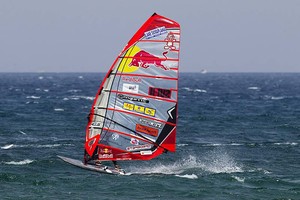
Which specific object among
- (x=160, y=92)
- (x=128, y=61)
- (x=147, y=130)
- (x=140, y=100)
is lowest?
(x=147, y=130)

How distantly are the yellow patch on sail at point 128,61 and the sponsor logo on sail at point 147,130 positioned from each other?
2857 mm

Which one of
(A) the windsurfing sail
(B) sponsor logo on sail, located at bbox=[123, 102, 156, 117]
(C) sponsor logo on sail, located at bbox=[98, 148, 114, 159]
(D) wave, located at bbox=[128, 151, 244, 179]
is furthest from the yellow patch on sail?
(D) wave, located at bbox=[128, 151, 244, 179]

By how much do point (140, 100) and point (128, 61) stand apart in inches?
78.1

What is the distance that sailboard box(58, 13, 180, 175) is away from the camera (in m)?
29.0

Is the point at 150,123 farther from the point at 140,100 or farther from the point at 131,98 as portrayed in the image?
the point at 131,98

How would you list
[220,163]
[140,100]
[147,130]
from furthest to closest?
[220,163], [147,130], [140,100]

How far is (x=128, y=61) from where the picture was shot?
29609 mm

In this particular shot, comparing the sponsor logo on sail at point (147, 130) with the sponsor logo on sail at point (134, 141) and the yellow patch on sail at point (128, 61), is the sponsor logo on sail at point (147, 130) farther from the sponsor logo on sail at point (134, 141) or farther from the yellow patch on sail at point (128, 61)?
the yellow patch on sail at point (128, 61)

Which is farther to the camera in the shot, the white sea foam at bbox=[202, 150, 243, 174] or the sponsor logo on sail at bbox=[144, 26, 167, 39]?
the white sea foam at bbox=[202, 150, 243, 174]

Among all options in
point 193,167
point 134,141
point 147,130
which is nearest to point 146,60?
point 147,130

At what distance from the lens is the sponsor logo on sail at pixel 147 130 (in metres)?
30.7

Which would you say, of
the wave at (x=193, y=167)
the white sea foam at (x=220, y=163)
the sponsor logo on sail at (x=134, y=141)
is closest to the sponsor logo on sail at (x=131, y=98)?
the sponsor logo on sail at (x=134, y=141)

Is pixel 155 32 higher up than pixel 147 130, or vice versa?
pixel 155 32

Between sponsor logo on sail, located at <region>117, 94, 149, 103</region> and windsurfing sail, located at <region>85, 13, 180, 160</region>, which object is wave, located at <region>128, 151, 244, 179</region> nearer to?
windsurfing sail, located at <region>85, 13, 180, 160</region>
